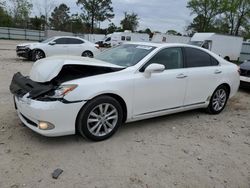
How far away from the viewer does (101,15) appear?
56.6m

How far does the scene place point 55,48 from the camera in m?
12.9

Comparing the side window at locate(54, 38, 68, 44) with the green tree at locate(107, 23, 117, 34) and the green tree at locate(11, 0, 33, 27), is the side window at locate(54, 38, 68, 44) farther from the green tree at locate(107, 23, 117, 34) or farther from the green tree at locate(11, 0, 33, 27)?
the green tree at locate(107, 23, 117, 34)

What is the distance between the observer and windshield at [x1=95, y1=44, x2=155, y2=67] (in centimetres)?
418

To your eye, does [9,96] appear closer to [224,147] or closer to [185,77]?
[185,77]

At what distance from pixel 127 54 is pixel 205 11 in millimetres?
43020

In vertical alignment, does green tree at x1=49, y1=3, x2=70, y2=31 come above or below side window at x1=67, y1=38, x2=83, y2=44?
above

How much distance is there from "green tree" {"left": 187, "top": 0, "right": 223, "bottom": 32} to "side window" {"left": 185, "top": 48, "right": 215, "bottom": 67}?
40654 millimetres

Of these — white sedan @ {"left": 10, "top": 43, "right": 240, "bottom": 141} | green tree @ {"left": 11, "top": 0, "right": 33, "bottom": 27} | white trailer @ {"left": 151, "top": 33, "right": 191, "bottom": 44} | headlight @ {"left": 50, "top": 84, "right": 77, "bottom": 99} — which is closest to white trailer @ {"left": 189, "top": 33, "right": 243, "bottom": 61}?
white trailer @ {"left": 151, "top": 33, "right": 191, "bottom": 44}

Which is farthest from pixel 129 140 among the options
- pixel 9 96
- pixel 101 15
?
pixel 101 15

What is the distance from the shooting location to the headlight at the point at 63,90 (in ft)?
10.6

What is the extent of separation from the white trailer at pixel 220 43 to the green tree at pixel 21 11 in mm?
36611

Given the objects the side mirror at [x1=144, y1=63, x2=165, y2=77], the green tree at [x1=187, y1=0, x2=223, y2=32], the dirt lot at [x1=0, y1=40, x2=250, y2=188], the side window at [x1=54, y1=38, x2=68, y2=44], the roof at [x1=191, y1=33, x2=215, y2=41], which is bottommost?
the dirt lot at [x1=0, y1=40, x2=250, y2=188]

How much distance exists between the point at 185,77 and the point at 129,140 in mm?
1612

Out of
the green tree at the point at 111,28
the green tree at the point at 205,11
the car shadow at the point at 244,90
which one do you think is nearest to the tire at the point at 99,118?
the car shadow at the point at 244,90
